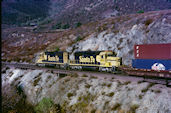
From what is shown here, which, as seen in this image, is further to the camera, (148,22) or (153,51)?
(148,22)

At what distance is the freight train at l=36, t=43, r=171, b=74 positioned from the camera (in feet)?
62.3

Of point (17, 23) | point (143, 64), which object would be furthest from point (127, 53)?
point (17, 23)

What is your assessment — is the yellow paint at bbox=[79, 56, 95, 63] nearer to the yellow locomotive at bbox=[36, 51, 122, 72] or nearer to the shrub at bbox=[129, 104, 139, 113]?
the yellow locomotive at bbox=[36, 51, 122, 72]

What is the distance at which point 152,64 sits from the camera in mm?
19953

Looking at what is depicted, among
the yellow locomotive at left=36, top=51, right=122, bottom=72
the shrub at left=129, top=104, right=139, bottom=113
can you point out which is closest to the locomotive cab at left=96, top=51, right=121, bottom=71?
the yellow locomotive at left=36, top=51, right=122, bottom=72

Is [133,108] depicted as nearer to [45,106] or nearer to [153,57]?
[153,57]

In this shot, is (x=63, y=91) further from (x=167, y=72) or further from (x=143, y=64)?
(x=167, y=72)

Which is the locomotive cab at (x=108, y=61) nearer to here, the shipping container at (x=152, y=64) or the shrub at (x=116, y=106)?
the shipping container at (x=152, y=64)

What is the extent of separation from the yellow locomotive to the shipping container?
4305 mm

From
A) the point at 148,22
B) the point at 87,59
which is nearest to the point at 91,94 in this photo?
the point at 87,59

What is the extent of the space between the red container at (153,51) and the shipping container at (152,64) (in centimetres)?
56

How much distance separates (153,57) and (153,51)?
861 millimetres

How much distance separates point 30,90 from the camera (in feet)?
85.7

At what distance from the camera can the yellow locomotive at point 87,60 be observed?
25.8m
